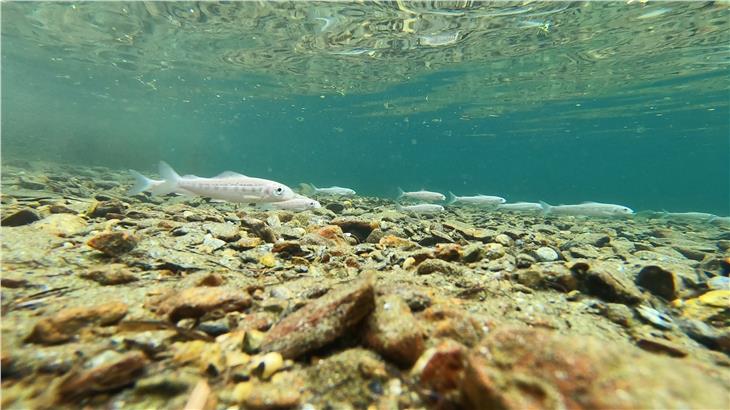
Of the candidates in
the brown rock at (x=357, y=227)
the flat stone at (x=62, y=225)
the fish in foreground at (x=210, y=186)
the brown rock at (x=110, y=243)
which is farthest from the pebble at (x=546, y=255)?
the flat stone at (x=62, y=225)

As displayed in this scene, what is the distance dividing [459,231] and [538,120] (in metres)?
42.1

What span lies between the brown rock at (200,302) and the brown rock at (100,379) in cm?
58

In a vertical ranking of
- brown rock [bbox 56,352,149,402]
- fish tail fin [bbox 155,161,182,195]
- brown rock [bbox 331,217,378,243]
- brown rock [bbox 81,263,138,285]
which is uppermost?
fish tail fin [bbox 155,161,182,195]

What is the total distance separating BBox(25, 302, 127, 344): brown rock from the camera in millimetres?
1897

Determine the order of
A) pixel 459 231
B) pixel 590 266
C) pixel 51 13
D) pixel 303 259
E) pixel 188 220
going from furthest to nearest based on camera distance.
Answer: pixel 51 13 < pixel 459 231 < pixel 188 220 < pixel 303 259 < pixel 590 266

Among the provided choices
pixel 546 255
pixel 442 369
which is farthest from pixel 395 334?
pixel 546 255

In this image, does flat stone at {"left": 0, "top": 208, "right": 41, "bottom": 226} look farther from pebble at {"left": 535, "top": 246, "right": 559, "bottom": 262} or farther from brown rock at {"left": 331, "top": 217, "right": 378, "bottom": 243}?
pebble at {"left": 535, "top": 246, "right": 559, "bottom": 262}

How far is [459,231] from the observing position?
614cm

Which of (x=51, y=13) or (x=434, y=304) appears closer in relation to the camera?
(x=434, y=304)

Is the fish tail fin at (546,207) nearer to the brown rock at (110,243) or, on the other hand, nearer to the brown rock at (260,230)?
the brown rock at (260,230)

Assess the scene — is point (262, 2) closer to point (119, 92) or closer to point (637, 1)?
point (637, 1)

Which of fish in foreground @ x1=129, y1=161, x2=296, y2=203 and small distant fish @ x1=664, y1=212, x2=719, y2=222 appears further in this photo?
small distant fish @ x1=664, y1=212, x2=719, y2=222

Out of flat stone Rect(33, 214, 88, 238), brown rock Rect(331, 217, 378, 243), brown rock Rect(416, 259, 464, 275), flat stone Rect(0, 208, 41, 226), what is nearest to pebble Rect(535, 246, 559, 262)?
brown rock Rect(416, 259, 464, 275)

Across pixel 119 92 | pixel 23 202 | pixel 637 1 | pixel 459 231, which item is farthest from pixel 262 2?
pixel 119 92
